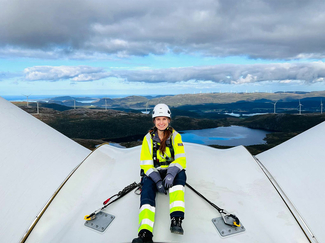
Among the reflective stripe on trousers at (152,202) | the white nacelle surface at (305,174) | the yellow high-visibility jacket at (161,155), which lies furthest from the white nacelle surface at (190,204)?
the yellow high-visibility jacket at (161,155)

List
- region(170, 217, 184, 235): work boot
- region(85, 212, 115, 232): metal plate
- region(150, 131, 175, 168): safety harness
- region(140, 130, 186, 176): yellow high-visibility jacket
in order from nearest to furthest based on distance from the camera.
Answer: region(170, 217, 184, 235): work boot, region(85, 212, 115, 232): metal plate, region(140, 130, 186, 176): yellow high-visibility jacket, region(150, 131, 175, 168): safety harness

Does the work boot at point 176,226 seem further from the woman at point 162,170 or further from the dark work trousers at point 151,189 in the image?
the dark work trousers at point 151,189

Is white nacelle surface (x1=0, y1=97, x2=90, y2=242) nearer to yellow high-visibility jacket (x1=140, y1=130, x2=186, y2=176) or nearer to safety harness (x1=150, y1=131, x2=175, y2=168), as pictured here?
yellow high-visibility jacket (x1=140, y1=130, x2=186, y2=176)

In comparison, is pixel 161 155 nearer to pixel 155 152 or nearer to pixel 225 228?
pixel 155 152

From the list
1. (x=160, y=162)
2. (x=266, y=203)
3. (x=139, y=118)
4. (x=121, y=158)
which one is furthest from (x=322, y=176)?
(x=139, y=118)

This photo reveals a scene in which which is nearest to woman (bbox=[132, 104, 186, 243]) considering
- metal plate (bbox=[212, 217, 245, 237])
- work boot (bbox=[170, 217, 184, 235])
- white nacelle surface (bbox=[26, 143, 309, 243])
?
work boot (bbox=[170, 217, 184, 235])

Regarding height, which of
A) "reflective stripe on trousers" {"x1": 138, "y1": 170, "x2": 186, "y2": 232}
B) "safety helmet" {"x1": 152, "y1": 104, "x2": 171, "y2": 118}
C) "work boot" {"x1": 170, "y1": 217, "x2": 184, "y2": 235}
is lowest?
"work boot" {"x1": 170, "y1": 217, "x2": 184, "y2": 235}
